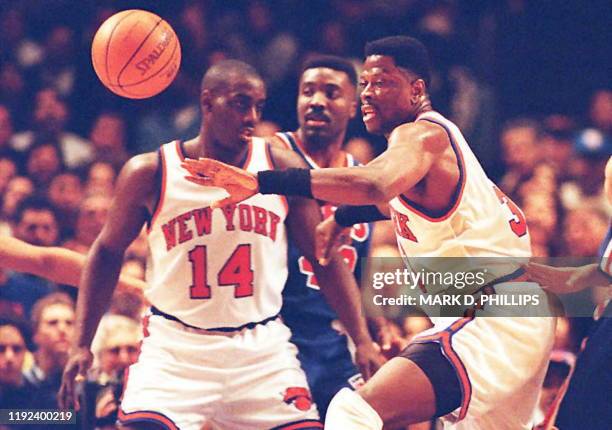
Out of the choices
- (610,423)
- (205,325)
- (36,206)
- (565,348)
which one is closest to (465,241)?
(610,423)

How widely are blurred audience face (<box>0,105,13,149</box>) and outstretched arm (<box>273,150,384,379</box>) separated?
9.30 feet

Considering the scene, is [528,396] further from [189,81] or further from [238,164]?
[189,81]

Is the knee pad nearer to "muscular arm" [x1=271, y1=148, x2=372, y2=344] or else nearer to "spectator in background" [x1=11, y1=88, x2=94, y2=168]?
"muscular arm" [x1=271, y1=148, x2=372, y2=344]

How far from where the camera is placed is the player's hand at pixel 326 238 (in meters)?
3.98

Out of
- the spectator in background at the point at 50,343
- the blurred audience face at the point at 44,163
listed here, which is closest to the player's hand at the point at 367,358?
the spectator in background at the point at 50,343

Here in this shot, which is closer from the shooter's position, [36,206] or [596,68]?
[36,206]

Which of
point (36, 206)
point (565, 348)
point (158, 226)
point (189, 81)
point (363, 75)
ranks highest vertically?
point (189, 81)

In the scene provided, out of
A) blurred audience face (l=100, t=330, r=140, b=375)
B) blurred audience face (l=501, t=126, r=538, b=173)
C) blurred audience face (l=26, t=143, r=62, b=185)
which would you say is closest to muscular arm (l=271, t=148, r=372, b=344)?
blurred audience face (l=100, t=330, r=140, b=375)

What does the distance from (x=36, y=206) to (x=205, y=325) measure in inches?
79.2

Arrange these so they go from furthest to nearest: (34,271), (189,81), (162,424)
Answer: (189,81) < (34,271) < (162,424)

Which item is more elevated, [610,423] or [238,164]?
[238,164]

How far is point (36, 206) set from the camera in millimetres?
5613

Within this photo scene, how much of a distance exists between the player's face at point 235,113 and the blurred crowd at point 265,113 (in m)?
1.05

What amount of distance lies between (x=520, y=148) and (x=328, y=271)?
2131mm
